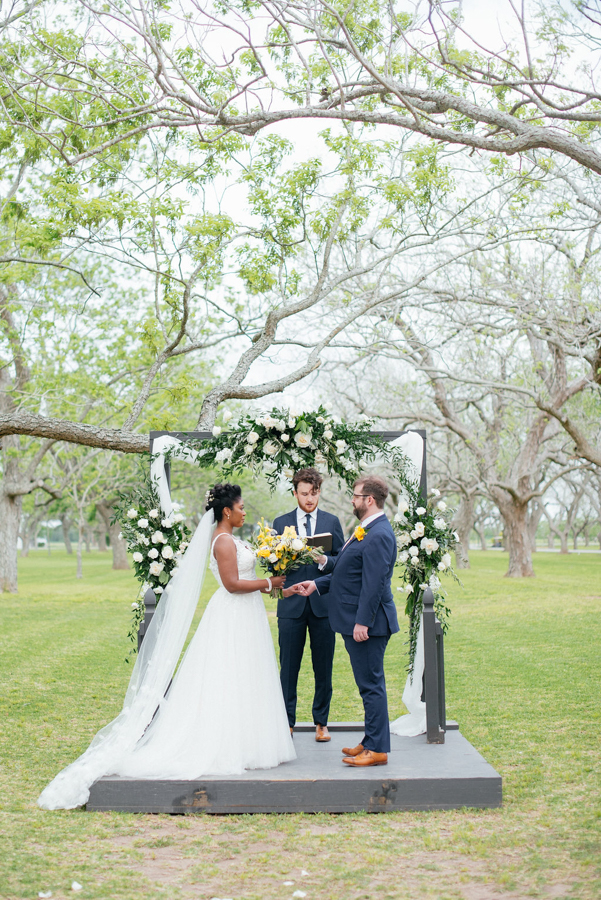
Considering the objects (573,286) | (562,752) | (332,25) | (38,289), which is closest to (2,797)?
(562,752)

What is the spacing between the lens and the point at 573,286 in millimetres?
15695

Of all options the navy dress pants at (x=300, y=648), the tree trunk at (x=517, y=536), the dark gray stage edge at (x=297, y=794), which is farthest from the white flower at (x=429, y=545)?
the tree trunk at (x=517, y=536)

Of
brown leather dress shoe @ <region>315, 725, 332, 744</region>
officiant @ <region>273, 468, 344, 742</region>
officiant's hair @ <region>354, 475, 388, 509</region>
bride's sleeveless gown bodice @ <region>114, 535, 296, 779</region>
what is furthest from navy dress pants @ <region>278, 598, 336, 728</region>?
officiant's hair @ <region>354, 475, 388, 509</region>

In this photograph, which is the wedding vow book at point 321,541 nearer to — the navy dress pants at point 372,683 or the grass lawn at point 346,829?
the navy dress pants at point 372,683

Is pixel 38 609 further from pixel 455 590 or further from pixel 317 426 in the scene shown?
pixel 317 426

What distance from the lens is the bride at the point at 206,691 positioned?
19.2 feet

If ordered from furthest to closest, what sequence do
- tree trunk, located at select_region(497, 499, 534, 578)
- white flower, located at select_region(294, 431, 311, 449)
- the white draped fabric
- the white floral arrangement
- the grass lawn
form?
tree trunk, located at select_region(497, 499, 534, 578) < white flower, located at select_region(294, 431, 311, 449) < the white floral arrangement < the white draped fabric < the grass lawn

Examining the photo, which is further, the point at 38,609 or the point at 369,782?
the point at 38,609

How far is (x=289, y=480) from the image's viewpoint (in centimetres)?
746

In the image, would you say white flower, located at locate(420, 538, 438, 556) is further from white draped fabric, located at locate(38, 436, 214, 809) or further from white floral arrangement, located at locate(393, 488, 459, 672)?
white draped fabric, located at locate(38, 436, 214, 809)

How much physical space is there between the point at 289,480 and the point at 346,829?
3.07 metres

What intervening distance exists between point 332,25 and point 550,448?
21649 millimetres

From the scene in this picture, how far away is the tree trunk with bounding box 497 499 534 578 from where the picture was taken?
27578 millimetres

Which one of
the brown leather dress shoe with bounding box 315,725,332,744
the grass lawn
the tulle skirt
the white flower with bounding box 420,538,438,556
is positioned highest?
the white flower with bounding box 420,538,438,556
